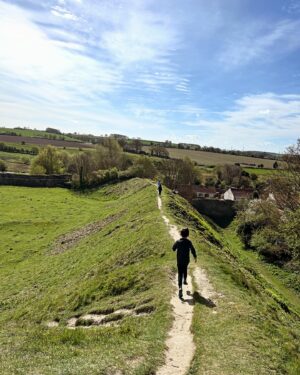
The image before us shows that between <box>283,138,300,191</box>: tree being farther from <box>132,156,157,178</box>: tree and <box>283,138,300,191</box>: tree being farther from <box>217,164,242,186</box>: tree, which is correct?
<box>217,164,242,186</box>: tree

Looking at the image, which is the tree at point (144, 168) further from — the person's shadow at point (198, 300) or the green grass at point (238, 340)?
the person's shadow at point (198, 300)

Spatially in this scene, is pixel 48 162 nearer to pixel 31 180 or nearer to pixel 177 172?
pixel 31 180

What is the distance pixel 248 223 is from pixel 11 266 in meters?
34.8

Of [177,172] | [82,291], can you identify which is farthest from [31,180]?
[82,291]

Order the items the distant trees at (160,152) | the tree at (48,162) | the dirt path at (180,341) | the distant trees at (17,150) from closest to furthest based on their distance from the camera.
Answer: the dirt path at (180,341) → the tree at (48,162) → the distant trees at (160,152) → the distant trees at (17,150)

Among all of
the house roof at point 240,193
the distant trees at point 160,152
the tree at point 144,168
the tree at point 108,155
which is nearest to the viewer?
the tree at point 144,168

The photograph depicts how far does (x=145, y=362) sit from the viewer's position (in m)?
8.84

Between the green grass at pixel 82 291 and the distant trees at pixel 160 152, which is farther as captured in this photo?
the distant trees at pixel 160 152

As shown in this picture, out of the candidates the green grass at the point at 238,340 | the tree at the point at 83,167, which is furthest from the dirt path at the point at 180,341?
the tree at the point at 83,167

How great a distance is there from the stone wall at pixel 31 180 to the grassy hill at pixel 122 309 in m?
37.6

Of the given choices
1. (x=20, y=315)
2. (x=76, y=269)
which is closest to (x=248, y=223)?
(x=76, y=269)

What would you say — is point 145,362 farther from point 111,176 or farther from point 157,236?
point 111,176

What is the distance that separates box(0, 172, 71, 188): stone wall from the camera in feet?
234

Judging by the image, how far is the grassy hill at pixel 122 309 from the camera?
30.1 ft
